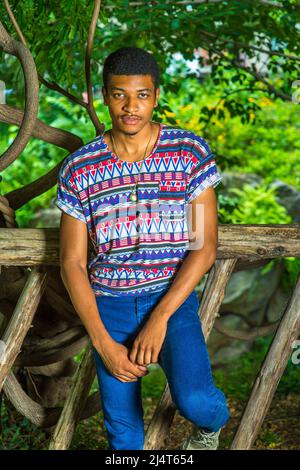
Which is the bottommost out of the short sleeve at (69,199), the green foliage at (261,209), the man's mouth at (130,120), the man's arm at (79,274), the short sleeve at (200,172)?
the green foliage at (261,209)

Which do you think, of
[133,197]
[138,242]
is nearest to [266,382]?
[138,242]

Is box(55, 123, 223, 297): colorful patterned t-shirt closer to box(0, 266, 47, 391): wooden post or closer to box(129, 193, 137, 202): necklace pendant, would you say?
box(129, 193, 137, 202): necklace pendant

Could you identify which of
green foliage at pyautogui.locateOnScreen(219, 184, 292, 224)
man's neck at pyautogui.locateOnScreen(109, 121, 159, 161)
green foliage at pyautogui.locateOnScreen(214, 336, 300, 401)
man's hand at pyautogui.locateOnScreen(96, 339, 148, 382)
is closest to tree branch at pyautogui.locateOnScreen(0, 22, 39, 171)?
man's neck at pyautogui.locateOnScreen(109, 121, 159, 161)

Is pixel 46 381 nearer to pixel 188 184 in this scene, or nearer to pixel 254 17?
pixel 188 184

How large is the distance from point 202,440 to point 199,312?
20.2 inches

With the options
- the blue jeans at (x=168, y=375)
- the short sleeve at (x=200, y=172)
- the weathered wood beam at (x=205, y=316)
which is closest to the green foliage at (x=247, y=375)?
the weathered wood beam at (x=205, y=316)

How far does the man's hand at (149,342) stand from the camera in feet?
7.12

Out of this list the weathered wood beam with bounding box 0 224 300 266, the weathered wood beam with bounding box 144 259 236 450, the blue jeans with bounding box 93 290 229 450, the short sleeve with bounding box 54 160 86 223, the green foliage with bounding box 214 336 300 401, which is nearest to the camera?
the blue jeans with bounding box 93 290 229 450

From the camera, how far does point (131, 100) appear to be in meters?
2.16

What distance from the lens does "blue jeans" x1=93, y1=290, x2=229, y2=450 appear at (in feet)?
7.05

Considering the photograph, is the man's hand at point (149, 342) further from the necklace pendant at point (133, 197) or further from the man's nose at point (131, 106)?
the man's nose at point (131, 106)

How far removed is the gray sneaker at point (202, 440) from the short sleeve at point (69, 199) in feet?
2.66

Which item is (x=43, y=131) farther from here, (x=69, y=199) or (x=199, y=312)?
(x=199, y=312)
